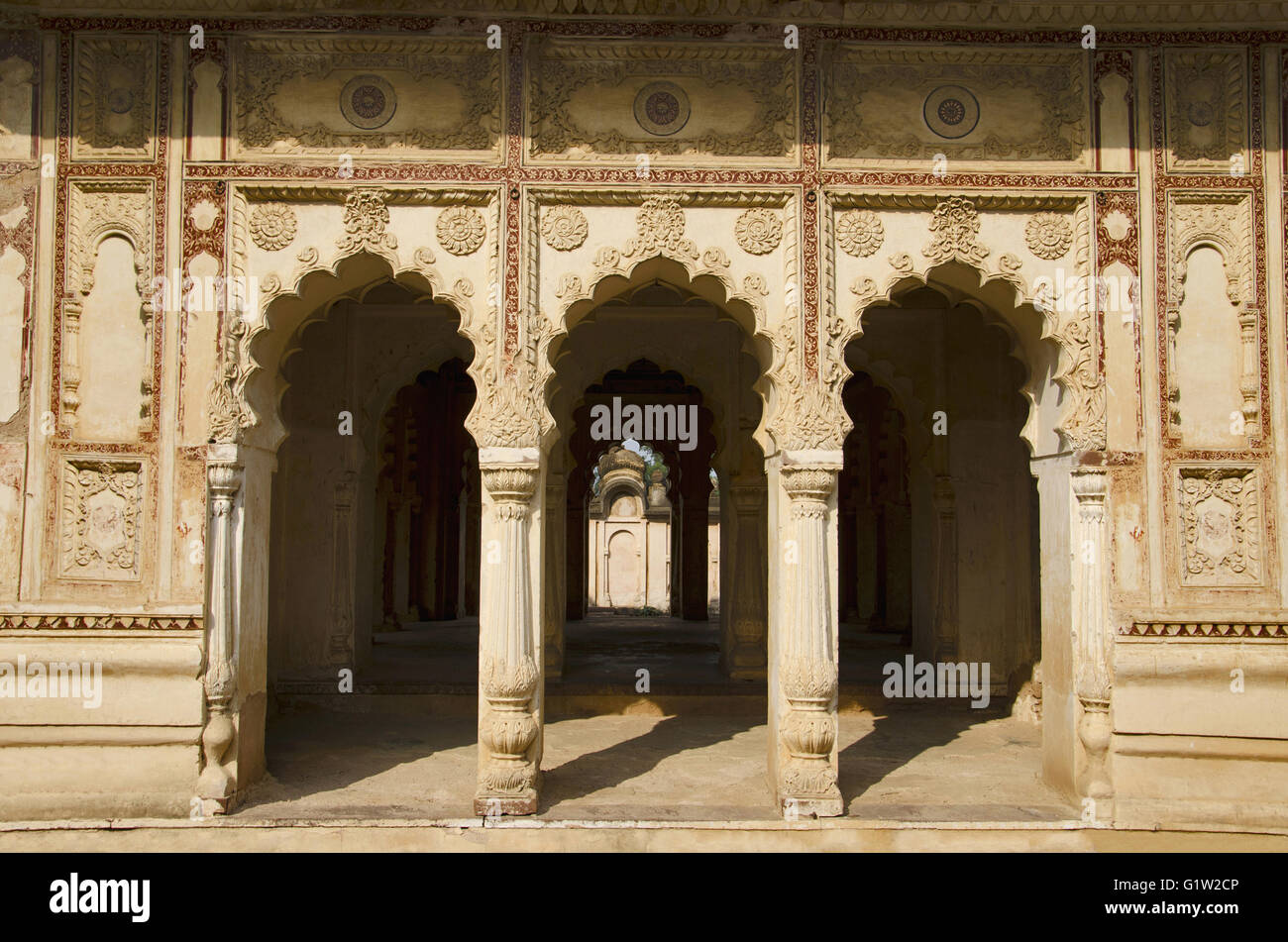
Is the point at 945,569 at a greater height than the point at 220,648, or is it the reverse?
the point at 945,569

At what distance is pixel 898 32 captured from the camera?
682 centimetres

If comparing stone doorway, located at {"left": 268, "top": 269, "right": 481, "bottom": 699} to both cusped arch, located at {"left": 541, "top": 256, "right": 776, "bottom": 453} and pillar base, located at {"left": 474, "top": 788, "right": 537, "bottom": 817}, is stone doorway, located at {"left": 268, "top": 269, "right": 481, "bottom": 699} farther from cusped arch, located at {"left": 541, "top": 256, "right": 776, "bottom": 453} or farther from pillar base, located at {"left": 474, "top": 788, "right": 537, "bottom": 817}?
pillar base, located at {"left": 474, "top": 788, "right": 537, "bottom": 817}

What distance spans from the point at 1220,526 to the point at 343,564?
7.37 metres

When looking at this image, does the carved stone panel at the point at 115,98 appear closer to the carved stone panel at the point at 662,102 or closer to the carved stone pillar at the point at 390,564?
the carved stone panel at the point at 662,102

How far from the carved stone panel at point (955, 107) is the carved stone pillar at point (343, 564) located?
5.62 m

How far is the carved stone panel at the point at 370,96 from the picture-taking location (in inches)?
264

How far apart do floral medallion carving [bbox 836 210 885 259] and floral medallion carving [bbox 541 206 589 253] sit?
1694 millimetres

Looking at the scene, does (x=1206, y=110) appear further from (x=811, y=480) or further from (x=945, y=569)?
(x=945, y=569)

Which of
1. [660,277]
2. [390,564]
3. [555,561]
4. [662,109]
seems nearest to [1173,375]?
[660,277]

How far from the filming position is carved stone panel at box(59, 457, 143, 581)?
6.43 meters

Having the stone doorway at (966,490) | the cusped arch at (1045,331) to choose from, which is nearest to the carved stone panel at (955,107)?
the cusped arch at (1045,331)

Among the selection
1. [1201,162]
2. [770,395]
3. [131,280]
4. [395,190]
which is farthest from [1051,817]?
[131,280]

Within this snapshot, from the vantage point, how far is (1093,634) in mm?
6465

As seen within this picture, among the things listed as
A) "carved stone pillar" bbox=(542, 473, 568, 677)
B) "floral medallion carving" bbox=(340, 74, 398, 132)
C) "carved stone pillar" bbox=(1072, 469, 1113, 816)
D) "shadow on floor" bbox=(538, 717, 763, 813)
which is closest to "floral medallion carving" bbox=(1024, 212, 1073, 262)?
"carved stone pillar" bbox=(1072, 469, 1113, 816)
